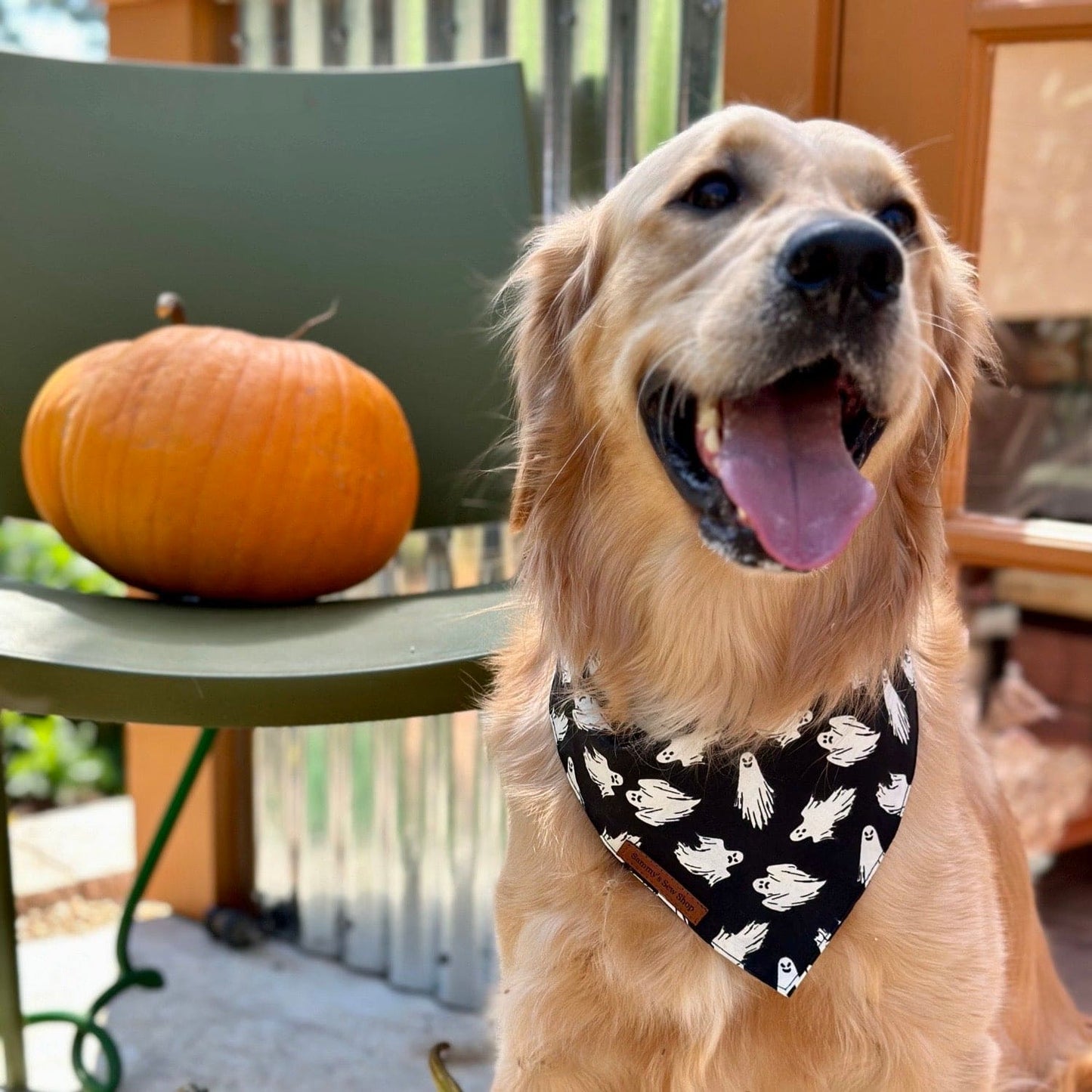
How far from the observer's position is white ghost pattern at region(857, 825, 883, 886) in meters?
1.34

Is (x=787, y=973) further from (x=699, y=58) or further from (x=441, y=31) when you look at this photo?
(x=441, y=31)

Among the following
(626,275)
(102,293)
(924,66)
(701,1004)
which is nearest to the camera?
(701,1004)

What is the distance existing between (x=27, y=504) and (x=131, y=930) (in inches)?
45.4

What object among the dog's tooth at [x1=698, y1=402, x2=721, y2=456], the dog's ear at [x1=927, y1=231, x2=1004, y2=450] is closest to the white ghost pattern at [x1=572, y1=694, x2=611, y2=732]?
the dog's tooth at [x1=698, y1=402, x2=721, y2=456]

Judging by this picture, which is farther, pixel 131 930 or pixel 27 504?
pixel 131 930

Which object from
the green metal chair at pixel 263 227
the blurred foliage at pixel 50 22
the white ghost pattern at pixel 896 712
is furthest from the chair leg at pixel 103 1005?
the blurred foliage at pixel 50 22

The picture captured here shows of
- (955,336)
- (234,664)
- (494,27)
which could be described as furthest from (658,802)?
(494,27)

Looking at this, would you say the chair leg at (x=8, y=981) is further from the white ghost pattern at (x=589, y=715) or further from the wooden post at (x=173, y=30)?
the wooden post at (x=173, y=30)

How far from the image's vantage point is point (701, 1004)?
1318 mm

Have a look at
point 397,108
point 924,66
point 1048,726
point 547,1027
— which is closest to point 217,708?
point 547,1027

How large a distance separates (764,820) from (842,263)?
632mm

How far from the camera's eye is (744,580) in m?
1.48

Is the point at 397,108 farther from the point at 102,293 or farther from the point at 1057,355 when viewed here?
the point at 1057,355

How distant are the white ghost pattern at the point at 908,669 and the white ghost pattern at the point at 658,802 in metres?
0.30
